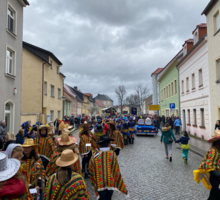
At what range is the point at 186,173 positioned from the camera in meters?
7.23

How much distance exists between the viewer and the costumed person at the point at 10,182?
217 cm

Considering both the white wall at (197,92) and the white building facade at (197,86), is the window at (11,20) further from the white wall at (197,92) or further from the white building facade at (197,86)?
the white wall at (197,92)

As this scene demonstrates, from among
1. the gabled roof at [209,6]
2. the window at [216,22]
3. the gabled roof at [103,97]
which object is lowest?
the window at [216,22]

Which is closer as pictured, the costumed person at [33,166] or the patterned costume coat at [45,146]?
the costumed person at [33,166]

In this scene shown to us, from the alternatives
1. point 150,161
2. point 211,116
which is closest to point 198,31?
point 211,116

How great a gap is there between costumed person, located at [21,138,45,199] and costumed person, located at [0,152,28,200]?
1.25m

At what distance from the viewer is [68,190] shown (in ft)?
8.38

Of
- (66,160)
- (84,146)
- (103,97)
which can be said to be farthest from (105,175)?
(103,97)

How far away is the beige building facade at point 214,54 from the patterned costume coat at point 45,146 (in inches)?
461

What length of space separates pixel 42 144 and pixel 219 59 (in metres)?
12.4

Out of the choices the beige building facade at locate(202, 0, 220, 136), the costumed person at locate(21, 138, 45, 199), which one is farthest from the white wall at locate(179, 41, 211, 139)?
the costumed person at locate(21, 138, 45, 199)

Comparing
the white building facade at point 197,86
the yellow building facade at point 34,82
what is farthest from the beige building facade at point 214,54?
the yellow building facade at point 34,82

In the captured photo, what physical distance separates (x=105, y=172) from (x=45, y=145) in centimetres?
229

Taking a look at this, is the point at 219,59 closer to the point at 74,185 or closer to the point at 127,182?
the point at 127,182
